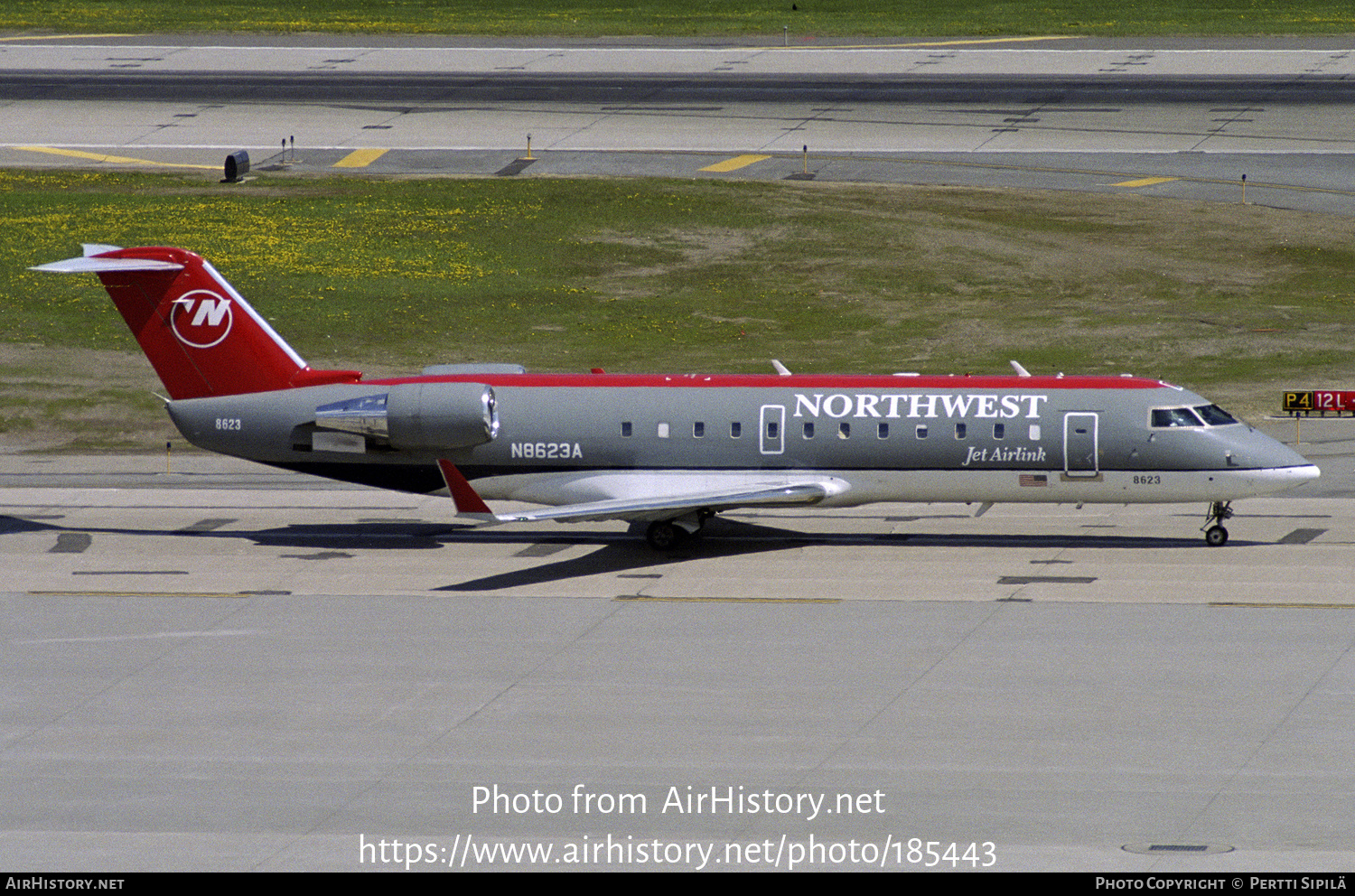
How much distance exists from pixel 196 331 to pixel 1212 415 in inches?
864

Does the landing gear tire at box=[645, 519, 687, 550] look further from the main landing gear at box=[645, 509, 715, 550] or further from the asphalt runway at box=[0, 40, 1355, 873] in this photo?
the asphalt runway at box=[0, 40, 1355, 873]

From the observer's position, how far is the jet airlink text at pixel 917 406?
37.5 metres

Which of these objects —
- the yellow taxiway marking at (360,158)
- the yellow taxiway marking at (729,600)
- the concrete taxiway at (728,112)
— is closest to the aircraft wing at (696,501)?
the yellow taxiway marking at (729,600)

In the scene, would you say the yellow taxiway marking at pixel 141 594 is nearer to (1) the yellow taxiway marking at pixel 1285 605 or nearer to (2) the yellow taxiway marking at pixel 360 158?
(1) the yellow taxiway marking at pixel 1285 605

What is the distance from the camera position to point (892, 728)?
89.1 ft

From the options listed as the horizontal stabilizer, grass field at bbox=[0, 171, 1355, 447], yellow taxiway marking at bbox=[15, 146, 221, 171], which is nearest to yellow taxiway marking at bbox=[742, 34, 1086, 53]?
grass field at bbox=[0, 171, 1355, 447]

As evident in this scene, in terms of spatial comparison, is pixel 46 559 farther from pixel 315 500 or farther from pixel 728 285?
pixel 728 285

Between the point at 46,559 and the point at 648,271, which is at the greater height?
the point at 648,271

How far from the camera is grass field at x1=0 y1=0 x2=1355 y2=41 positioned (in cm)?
10412

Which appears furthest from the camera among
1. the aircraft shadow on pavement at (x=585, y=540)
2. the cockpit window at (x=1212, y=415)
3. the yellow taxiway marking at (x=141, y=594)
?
the aircraft shadow on pavement at (x=585, y=540)

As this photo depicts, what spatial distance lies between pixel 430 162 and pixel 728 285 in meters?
18.8

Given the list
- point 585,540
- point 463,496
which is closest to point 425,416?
point 463,496

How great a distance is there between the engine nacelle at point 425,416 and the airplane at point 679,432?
0.04m

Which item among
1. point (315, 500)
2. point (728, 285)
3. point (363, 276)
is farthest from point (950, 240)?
point (315, 500)
